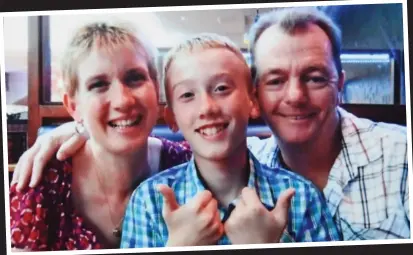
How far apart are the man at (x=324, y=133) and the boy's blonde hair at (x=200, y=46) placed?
0.16 ft

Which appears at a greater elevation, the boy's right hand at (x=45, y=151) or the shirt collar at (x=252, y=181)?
the boy's right hand at (x=45, y=151)

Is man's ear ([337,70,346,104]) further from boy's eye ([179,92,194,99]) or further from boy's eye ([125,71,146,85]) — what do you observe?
boy's eye ([125,71,146,85])

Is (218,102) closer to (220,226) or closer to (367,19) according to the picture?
(220,226)

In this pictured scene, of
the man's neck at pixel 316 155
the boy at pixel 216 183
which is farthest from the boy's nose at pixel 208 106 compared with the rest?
the man's neck at pixel 316 155

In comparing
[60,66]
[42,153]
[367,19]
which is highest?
[367,19]

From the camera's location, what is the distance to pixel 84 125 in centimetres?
167

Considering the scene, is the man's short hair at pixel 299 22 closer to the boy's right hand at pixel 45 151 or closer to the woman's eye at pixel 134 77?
the woman's eye at pixel 134 77

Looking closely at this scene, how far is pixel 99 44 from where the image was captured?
166cm

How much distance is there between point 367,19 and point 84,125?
0.83m

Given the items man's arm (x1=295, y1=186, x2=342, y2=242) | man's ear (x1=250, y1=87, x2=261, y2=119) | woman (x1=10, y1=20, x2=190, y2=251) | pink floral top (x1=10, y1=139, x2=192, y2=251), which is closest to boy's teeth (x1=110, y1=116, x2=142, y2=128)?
woman (x1=10, y1=20, x2=190, y2=251)

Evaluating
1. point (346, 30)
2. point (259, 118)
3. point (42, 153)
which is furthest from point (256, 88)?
point (42, 153)

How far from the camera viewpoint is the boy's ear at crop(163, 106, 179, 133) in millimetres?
1666

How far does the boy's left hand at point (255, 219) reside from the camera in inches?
65.7

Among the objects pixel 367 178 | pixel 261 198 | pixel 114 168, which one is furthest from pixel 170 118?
pixel 367 178
